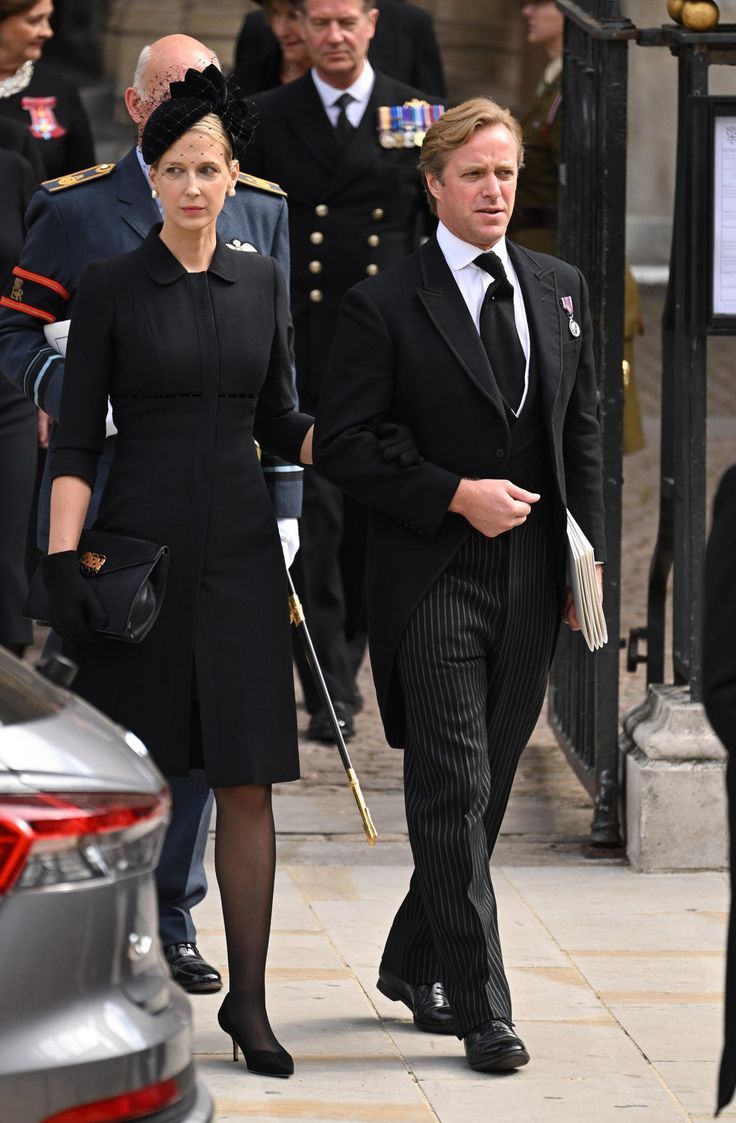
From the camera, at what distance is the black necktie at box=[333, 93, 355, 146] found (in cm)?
771

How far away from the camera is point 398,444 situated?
486 centimetres

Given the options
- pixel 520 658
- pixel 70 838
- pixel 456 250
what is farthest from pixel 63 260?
pixel 70 838

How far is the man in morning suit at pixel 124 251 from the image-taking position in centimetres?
510

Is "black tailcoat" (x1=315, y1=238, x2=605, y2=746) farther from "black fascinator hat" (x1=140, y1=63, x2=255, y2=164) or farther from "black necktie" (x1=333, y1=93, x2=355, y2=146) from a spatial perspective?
"black necktie" (x1=333, y1=93, x2=355, y2=146)

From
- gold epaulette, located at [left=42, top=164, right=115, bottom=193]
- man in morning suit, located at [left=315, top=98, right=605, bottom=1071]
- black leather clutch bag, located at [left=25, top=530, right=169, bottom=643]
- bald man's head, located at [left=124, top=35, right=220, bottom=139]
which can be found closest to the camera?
black leather clutch bag, located at [left=25, top=530, right=169, bottom=643]

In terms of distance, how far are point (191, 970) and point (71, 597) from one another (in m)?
1.11

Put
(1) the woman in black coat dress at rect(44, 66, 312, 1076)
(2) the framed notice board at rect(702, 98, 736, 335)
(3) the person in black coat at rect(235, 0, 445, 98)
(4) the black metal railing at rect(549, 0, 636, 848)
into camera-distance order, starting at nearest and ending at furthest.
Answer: (1) the woman in black coat dress at rect(44, 66, 312, 1076) → (2) the framed notice board at rect(702, 98, 736, 335) → (4) the black metal railing at rect(549, 0, 636, 848) → (3) the person in black coat at rect(235, 0, 445, 98)

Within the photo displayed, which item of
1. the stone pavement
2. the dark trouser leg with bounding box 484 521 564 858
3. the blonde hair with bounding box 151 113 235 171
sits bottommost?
the stone pavement

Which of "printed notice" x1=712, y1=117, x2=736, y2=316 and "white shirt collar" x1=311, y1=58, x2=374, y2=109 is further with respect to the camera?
"white shirt collar" x1=311, y1=58, x2=374, y2=109

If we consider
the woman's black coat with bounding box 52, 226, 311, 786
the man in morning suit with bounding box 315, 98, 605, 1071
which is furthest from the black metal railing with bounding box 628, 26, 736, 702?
the woman's black coat with bounding box 52, 226, 311, 786

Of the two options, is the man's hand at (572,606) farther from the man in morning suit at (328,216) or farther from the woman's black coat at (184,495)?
the man in morning suit at (328,216)

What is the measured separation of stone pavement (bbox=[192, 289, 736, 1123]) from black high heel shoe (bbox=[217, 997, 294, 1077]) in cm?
3

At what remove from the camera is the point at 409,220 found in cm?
780

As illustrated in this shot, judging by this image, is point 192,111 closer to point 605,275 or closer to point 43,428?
point 605,275
